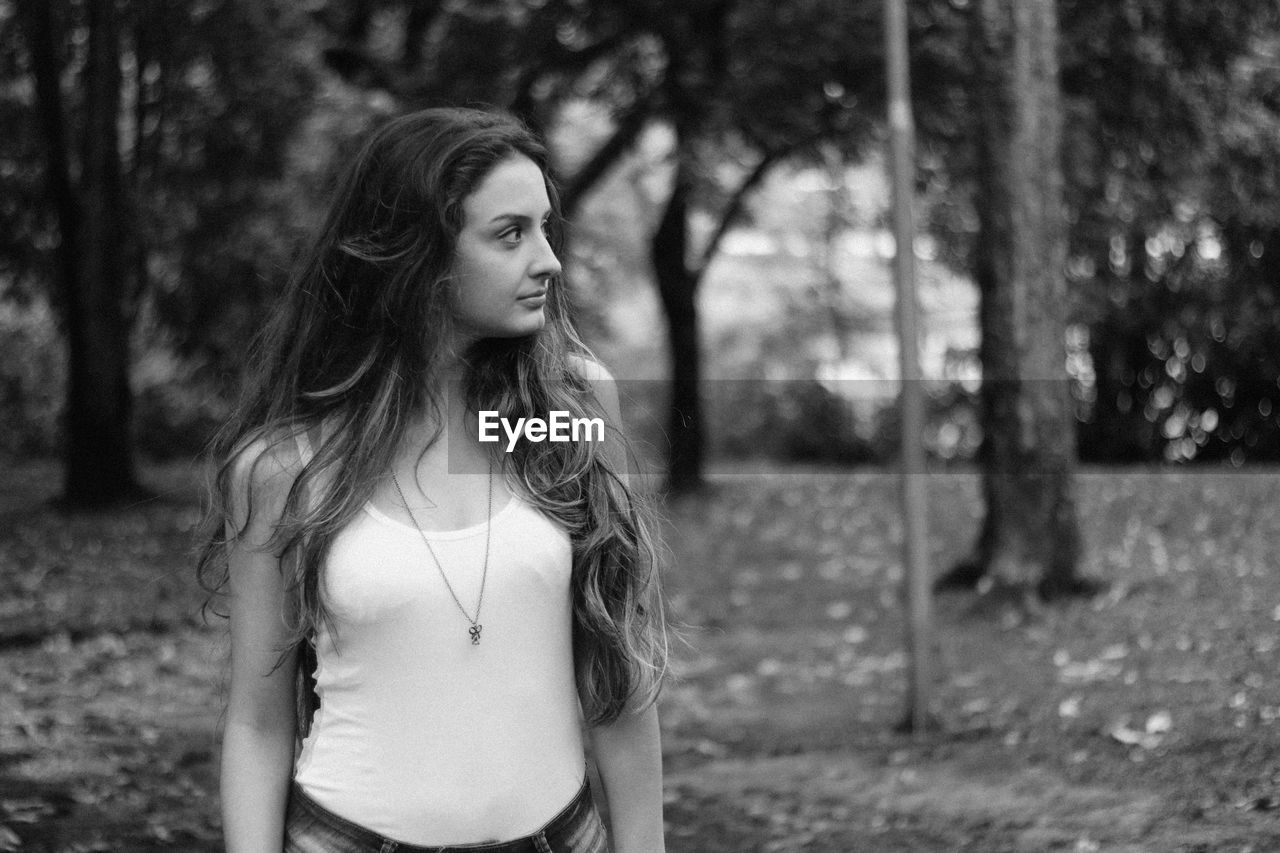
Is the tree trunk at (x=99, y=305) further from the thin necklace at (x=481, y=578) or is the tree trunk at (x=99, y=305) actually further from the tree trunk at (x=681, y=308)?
the thin necklace at (x=481, y=578)

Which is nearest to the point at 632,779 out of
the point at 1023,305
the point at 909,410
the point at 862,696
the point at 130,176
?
the point at 909,410

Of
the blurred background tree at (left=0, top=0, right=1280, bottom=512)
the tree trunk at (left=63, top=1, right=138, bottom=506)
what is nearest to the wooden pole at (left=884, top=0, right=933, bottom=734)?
the blurred background tree at (left=0, top=0, right=1280, bottom=512)

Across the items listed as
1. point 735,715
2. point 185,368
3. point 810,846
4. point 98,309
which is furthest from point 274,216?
point 810,846

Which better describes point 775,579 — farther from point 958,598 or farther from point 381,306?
point 381,306

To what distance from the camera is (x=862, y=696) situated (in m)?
8.09

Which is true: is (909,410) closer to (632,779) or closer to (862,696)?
(862,696)

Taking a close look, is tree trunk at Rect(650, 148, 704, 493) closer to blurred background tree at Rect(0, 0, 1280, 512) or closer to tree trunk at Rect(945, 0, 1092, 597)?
blurred background tree at Rect(0, 0, 1280, 512)

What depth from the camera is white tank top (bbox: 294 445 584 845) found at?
77.1 inches

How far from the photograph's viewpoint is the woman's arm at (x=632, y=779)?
213 centimetres

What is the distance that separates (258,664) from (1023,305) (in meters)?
7.62

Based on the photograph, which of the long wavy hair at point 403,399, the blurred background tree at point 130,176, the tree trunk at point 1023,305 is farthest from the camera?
the blurred background tree at point 130,176

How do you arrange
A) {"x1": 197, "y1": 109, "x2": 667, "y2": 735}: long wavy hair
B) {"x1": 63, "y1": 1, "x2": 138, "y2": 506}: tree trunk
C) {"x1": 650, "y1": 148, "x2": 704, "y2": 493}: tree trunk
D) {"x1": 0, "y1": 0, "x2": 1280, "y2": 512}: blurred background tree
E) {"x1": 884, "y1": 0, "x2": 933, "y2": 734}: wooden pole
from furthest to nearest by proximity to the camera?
{"x1": 650, "y1": 148, "x2": 704, "y2": 493}: tree trunk → {"x1": 63, "y1": 1, "x2": 138, "y2": 506}: tree trunk → {"x1": 0, "y1": 0, "x2": 1280, "y2": 512}: blurred background tree → {"x1": 884, "y1": 0, "x2": 933, "y2": 734}: wooden pole → {"x1": 197, "y1": 109, "x2": 667, "y2": 735}: long wavy hair

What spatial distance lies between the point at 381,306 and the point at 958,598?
310 inches

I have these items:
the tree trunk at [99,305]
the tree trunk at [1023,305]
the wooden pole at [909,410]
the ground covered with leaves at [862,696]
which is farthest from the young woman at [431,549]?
the tree trunk at [99,305]
